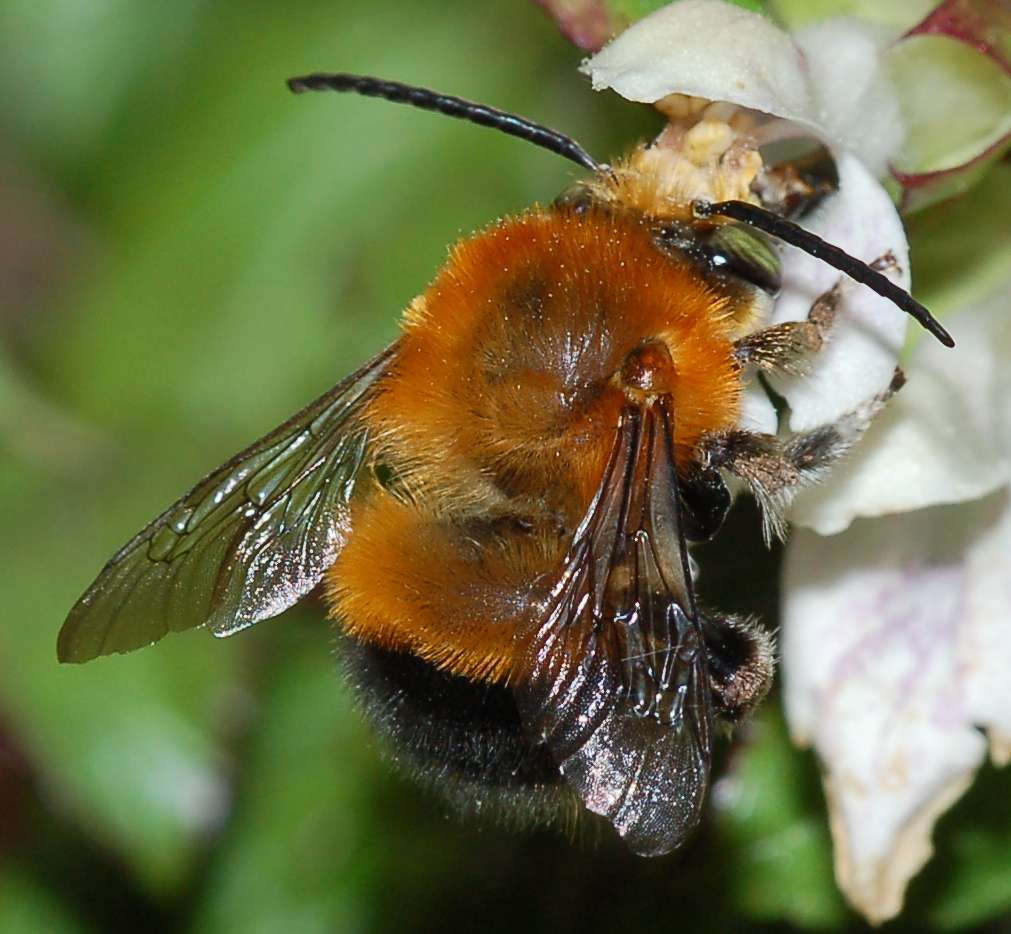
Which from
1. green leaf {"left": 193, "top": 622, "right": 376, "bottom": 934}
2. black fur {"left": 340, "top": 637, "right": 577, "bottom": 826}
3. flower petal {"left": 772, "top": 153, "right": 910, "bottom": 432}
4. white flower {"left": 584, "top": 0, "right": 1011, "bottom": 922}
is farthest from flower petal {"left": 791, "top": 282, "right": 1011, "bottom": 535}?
green leaf {"left": 193, "top": 622, "right": 376, "bottom": 934}

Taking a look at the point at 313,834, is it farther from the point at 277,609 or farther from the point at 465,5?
the point at 465,5

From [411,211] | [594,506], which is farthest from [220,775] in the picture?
[594,506]

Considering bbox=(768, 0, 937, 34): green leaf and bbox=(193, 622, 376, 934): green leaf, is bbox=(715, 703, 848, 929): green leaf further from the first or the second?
bbox=(768, 0, 937, 34): green leaf

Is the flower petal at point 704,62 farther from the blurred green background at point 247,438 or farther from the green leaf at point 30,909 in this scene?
the green leaf at point 30,909

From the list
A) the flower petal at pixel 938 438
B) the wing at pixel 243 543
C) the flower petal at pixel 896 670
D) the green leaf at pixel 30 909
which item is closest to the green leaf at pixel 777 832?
the flower petal at pixel 896 670

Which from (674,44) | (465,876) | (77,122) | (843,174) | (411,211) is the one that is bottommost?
(465,876)

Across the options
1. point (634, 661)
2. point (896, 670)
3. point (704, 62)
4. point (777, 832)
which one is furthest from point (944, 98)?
point (777, 832)
